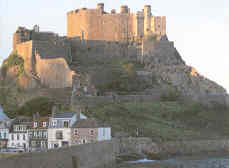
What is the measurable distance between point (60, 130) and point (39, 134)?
9.28ft

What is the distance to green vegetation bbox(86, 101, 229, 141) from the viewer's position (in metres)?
71.8

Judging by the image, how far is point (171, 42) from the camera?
344 feet

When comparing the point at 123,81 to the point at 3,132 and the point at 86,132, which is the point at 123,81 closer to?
the point at 3,132

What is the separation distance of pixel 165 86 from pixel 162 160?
27046 mm

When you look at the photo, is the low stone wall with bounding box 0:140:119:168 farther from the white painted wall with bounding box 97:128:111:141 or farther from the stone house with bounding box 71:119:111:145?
the stone house with bounding box 71:119:111:145

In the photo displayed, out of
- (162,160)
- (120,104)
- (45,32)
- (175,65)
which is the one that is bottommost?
(162,160)

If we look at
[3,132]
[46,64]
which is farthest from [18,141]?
[46,64]

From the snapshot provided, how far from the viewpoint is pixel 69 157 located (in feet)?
149

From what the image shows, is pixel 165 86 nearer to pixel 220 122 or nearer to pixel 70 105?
pixel 220 122

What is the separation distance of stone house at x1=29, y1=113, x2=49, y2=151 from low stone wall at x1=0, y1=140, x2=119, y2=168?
23.5 feet

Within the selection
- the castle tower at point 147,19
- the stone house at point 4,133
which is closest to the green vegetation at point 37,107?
the stone house at point 4,133

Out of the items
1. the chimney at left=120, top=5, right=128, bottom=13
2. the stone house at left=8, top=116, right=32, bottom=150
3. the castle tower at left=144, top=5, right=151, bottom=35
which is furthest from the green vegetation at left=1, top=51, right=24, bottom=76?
the stone house at left=8, top=116, right=32, bottom=150

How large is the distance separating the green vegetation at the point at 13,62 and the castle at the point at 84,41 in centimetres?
95

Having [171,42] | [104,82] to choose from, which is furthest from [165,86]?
[171,42]
